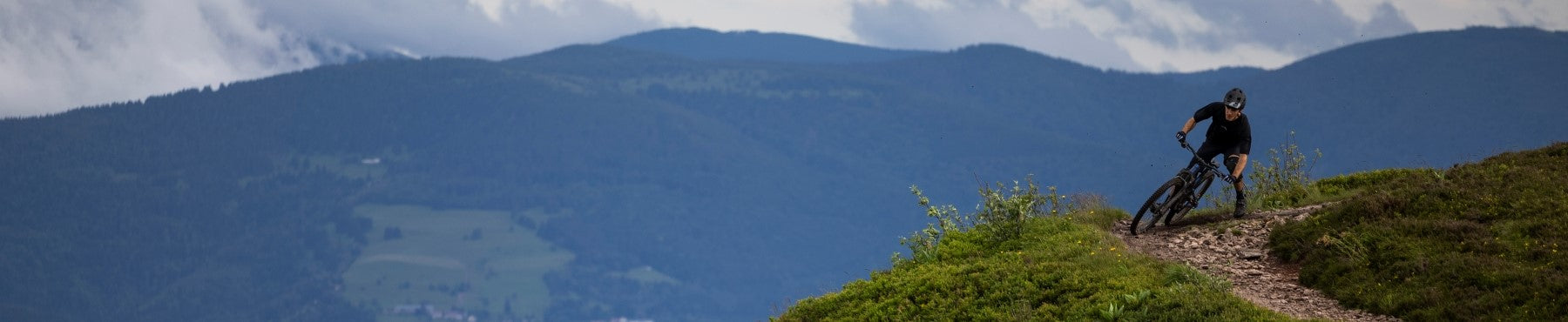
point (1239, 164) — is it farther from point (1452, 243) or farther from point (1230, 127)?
point (1452, 243)

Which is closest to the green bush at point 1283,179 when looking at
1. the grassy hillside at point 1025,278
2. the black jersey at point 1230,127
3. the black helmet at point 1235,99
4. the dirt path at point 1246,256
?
the dirt path at point 1246,256

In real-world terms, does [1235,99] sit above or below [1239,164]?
above

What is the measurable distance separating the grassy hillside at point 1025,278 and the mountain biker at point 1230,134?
6.05 ft

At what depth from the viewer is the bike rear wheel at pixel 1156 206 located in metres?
18.5

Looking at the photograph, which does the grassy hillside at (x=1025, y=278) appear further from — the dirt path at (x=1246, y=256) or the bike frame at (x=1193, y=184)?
the bike frame at (x=1193, y=184)

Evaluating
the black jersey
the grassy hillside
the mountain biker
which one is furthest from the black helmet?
the grassy hillside

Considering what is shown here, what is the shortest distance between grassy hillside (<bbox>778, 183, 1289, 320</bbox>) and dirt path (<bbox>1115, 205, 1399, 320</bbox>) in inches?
27.6

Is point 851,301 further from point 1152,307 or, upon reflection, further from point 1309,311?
point 1309,311

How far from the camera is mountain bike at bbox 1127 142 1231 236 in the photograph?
18438 millimetres

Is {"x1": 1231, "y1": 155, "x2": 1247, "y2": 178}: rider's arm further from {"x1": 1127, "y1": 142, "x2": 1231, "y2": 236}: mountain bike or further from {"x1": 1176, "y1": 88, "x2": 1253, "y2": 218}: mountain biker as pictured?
{"x1": 1127, "y1": 142, "x2": 1231, "y2": 236}: mountain bike

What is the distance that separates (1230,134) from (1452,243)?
3580mm

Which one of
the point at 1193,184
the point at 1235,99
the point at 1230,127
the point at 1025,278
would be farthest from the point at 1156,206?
the point at 1025,278

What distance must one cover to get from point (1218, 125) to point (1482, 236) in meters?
3.83

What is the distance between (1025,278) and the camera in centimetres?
1579
